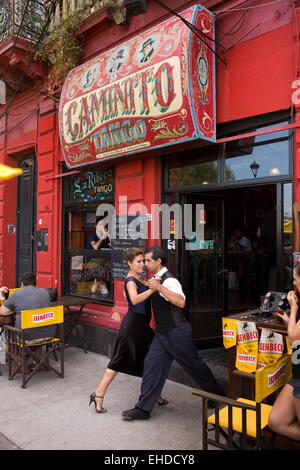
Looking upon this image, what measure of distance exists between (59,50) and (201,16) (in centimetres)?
327

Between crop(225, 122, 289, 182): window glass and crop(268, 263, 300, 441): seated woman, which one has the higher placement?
crop(225, 122, 289, 182): window glass

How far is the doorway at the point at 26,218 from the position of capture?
30.7 feet

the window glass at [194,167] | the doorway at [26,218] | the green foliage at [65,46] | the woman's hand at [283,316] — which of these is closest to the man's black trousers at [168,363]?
the woman's hand at [283,316]

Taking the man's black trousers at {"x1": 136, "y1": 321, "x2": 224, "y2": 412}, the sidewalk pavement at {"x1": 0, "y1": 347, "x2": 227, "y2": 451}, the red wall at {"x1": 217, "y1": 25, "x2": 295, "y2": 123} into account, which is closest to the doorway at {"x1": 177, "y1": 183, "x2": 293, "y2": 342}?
the red wall at {"x1": 217, "y1": 25, "x2": 295, "y2": 123}

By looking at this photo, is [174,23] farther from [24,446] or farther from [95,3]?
[24,446]

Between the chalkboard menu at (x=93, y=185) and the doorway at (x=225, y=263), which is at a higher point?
the chalkboard menu at (x=93, y=185)

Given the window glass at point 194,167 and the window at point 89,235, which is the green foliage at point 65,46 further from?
the window glass at point 194,167

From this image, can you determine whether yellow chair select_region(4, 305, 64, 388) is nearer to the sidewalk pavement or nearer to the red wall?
the sidewalk pavement

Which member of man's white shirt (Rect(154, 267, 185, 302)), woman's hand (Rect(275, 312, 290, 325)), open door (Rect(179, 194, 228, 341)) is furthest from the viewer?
open door (Rect(179, 194, 228, 341))

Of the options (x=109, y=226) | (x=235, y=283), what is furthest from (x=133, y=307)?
(x=235, y=283)

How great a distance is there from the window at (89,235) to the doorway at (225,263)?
1613 millimetres

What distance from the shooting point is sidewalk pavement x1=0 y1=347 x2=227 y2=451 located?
3.60 m

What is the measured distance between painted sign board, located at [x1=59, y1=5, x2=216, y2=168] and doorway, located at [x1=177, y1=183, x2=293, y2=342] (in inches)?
50.1

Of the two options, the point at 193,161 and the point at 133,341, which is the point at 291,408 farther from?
the point at 193,161
